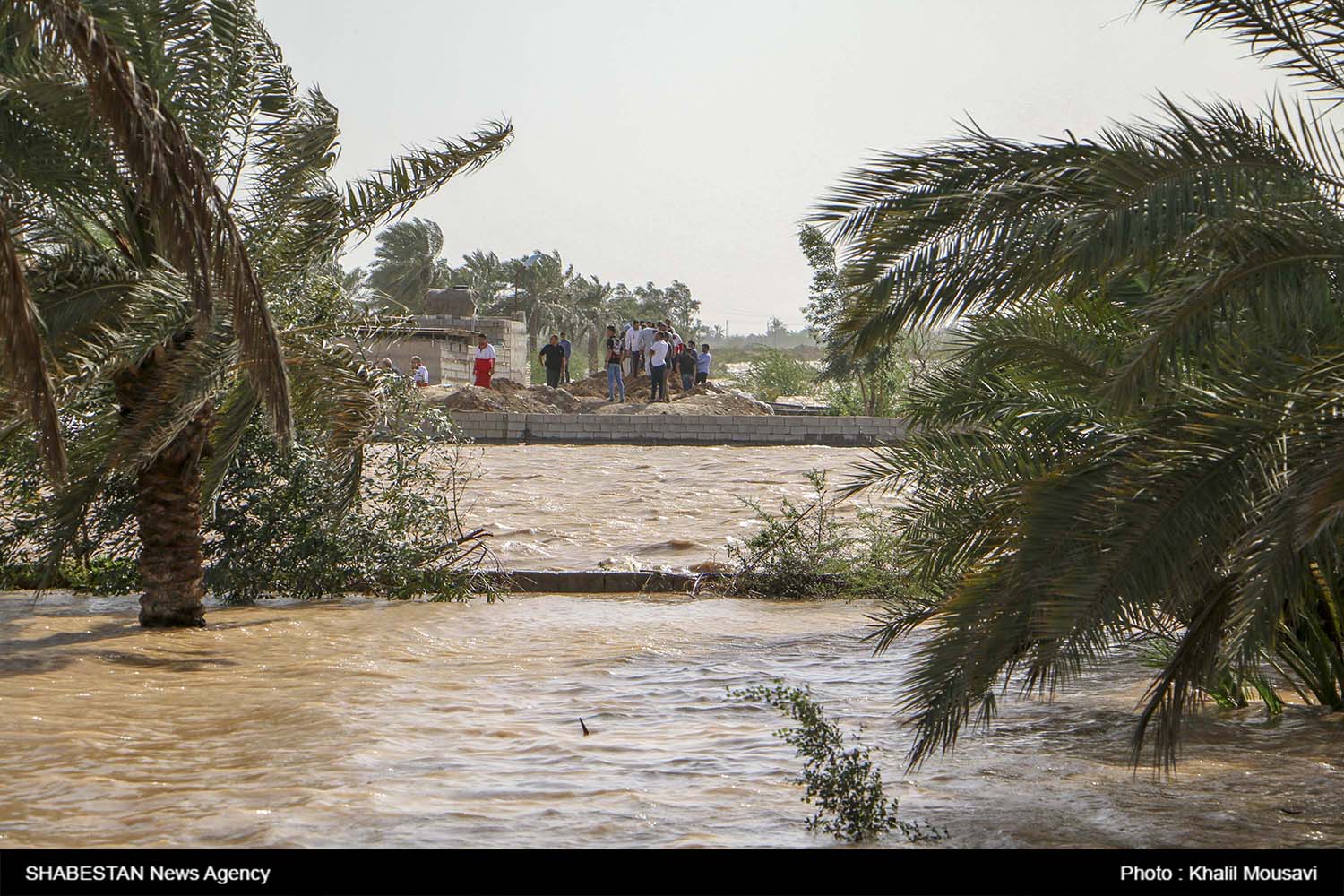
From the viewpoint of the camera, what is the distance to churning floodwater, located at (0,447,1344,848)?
17.0 feet

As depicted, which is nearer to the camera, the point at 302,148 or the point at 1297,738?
the point at 1297,738

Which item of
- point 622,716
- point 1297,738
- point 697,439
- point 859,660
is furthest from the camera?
point 697,439

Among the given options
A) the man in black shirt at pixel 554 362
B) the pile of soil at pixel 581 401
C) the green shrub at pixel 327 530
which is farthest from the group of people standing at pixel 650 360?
the green shrub at pixel 327 530

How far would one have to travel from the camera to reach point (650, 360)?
29656 mm

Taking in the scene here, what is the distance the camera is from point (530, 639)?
9.88 meters

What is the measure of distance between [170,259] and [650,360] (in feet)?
70.9

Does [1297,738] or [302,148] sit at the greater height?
[302,148]

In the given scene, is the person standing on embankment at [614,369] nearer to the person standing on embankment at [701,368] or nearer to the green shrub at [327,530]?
the person standing on embankment at [701,368]

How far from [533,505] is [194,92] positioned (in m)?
8.33

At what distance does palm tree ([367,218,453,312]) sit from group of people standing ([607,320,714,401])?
75.9 ft

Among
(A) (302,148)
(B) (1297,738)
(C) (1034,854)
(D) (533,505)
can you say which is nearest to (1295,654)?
(B) (1297,738)

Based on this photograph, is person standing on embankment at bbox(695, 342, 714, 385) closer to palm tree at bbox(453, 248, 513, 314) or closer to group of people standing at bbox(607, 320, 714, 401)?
group of people standing at bbox(607, 320, 714, 401)

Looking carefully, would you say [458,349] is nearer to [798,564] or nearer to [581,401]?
[581,401]

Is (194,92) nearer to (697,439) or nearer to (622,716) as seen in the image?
(622,716)
